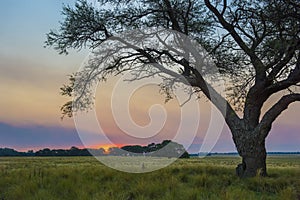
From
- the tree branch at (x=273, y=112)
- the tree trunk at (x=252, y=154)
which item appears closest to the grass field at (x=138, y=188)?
the tree trunk at (x=252, y=154)

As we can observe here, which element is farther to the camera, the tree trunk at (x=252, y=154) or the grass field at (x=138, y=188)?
the tree trunk at (x=252, y=154)

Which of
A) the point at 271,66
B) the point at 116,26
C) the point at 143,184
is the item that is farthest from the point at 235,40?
the point at 143,184

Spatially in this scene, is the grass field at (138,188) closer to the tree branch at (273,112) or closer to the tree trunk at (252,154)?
the tree trunk at (252,154)

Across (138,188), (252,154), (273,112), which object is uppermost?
(273,112)

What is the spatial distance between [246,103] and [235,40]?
248cm

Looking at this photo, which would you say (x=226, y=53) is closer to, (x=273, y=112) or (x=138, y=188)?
(x=273, y=112)

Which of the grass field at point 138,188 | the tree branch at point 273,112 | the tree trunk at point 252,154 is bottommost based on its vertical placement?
the grass field at point 138,188

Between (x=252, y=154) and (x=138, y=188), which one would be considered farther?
(x=252, y=154)

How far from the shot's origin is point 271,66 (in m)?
14.5

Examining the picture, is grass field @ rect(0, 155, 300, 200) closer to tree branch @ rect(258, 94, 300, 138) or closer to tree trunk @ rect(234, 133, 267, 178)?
tree trunk @ rect(234, 133, 267, 178)

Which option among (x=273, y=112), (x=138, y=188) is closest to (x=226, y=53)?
(x=273, y=112)

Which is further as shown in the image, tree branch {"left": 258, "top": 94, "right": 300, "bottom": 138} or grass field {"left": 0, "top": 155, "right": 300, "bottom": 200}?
tree branch {"left": 258, "top": 94, "right": 300, "bottom": 138}

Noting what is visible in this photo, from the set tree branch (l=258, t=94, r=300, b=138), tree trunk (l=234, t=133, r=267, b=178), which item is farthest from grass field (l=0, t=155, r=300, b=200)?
tree branch (l=258, t=94, r=300, b=138)

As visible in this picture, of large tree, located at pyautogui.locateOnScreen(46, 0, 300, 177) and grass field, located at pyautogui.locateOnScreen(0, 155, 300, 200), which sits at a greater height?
large tree, located at pyautogui.locateOnScreen(46, 0, 300, 177)
